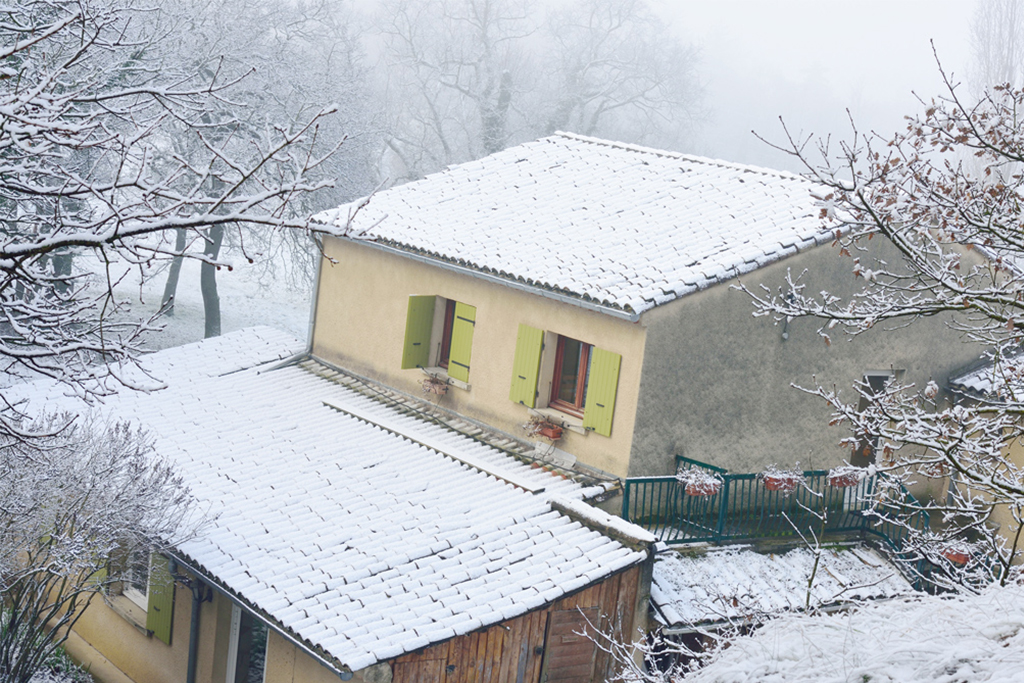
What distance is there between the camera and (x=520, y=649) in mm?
9258

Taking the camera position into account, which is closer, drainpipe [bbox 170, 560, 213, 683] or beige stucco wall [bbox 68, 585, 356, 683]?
beige stucco wall [bbox 68, 585, 356, 683]

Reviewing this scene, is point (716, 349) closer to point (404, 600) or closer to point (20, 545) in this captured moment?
point (404, 600)

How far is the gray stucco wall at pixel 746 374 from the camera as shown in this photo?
11.3 m

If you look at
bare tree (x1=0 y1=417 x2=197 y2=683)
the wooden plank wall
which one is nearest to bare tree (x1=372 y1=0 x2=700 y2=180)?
bare tree (x1=0 y1=417 x2=197 y2=683)

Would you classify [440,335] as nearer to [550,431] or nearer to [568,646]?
[550,431]

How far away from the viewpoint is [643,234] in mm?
12656

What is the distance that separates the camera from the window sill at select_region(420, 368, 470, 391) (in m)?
13.3

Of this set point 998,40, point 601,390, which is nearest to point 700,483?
point 601,390

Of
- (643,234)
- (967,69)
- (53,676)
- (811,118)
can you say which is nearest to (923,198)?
(643,234)

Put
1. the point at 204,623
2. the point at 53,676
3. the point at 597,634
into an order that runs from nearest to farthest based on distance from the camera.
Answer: the point at 597,634
the point at 204,623
the point at 53,676

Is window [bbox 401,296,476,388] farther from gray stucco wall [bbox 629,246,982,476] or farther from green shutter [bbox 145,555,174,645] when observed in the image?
green shutter [bbox 145,555,174,645]

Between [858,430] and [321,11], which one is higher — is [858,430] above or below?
below

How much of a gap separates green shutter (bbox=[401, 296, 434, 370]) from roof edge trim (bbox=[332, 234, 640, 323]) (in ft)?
1.85

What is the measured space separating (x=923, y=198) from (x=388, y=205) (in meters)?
9.74
